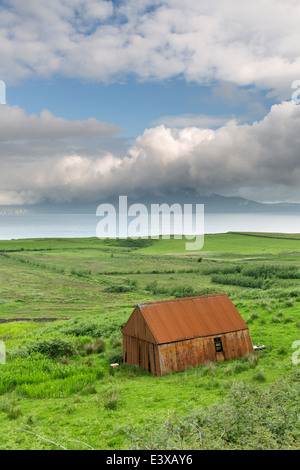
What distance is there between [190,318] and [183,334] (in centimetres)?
143

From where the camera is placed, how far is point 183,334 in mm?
22109

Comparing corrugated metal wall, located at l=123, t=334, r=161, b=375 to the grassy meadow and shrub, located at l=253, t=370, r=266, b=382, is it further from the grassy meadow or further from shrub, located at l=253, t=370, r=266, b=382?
shrub, located at l=253, t=370, r=266, b=382

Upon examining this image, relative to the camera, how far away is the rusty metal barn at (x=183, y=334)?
2142cm

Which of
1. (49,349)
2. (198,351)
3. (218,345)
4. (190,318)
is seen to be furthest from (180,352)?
(49,349)

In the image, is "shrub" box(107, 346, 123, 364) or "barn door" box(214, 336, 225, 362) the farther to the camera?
"shrub" box(107, 346, 123, 364)

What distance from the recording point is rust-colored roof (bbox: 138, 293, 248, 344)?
22.0 m

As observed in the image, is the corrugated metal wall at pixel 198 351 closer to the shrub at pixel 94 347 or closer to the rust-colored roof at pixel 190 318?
the rust-colored roof at pixel 190 318

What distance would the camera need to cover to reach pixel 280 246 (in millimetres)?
162875

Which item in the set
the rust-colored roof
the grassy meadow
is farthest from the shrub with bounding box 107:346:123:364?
the rust-colored roof

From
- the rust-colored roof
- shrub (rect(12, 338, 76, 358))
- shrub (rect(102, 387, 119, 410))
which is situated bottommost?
shrub (rect(12, 338, 76, 358))

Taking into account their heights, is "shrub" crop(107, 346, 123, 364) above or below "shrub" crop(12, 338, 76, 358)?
below

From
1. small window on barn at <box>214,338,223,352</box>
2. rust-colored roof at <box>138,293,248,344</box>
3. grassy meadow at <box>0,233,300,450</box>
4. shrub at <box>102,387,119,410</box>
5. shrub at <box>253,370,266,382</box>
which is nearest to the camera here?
grassy meadow at <box>0,233,300,450</box>
